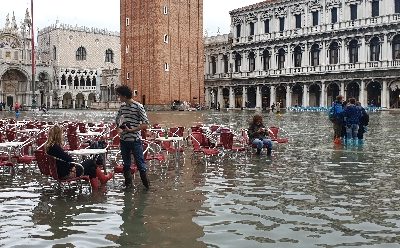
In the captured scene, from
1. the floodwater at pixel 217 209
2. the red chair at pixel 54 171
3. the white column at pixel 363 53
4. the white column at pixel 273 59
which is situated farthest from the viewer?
the white column at pixel 273 59

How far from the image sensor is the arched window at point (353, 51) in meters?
55.1

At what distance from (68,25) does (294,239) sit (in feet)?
266

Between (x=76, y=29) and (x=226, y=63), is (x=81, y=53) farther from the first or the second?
(x=226, y=63)

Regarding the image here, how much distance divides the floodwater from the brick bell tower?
155 ft

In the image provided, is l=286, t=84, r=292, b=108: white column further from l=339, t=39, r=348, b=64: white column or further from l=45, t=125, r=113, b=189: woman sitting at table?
l=45, t=125, r=113, b=189: woman sitting at table

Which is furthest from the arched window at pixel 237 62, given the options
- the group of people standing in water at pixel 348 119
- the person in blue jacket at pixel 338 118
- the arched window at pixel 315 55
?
the person in blue jacket at pixel 338 118

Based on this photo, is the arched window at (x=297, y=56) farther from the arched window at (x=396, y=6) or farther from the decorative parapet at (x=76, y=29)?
the decorative parapet at (x=76, y=29)

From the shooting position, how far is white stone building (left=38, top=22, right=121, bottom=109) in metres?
81.2

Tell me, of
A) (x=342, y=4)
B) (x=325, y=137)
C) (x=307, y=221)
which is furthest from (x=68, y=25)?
(x=307, y=221)

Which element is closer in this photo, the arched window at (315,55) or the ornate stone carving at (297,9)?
the arched window at (315,55)

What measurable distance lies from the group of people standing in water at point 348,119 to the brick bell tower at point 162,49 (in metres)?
42.0

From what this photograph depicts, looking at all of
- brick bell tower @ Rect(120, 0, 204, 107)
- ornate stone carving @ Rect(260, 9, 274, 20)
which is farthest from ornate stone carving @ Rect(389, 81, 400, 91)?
brick bell tower @ Rect(120, 0, 204, 107)

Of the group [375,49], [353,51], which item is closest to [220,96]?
[353,51]

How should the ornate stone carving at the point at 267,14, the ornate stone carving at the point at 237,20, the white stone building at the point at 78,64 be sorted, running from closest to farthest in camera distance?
the ornate stone carving at the point at 267,14, the ornate stone carving at the point at 237,20, the white stone building at the point at 78,64
